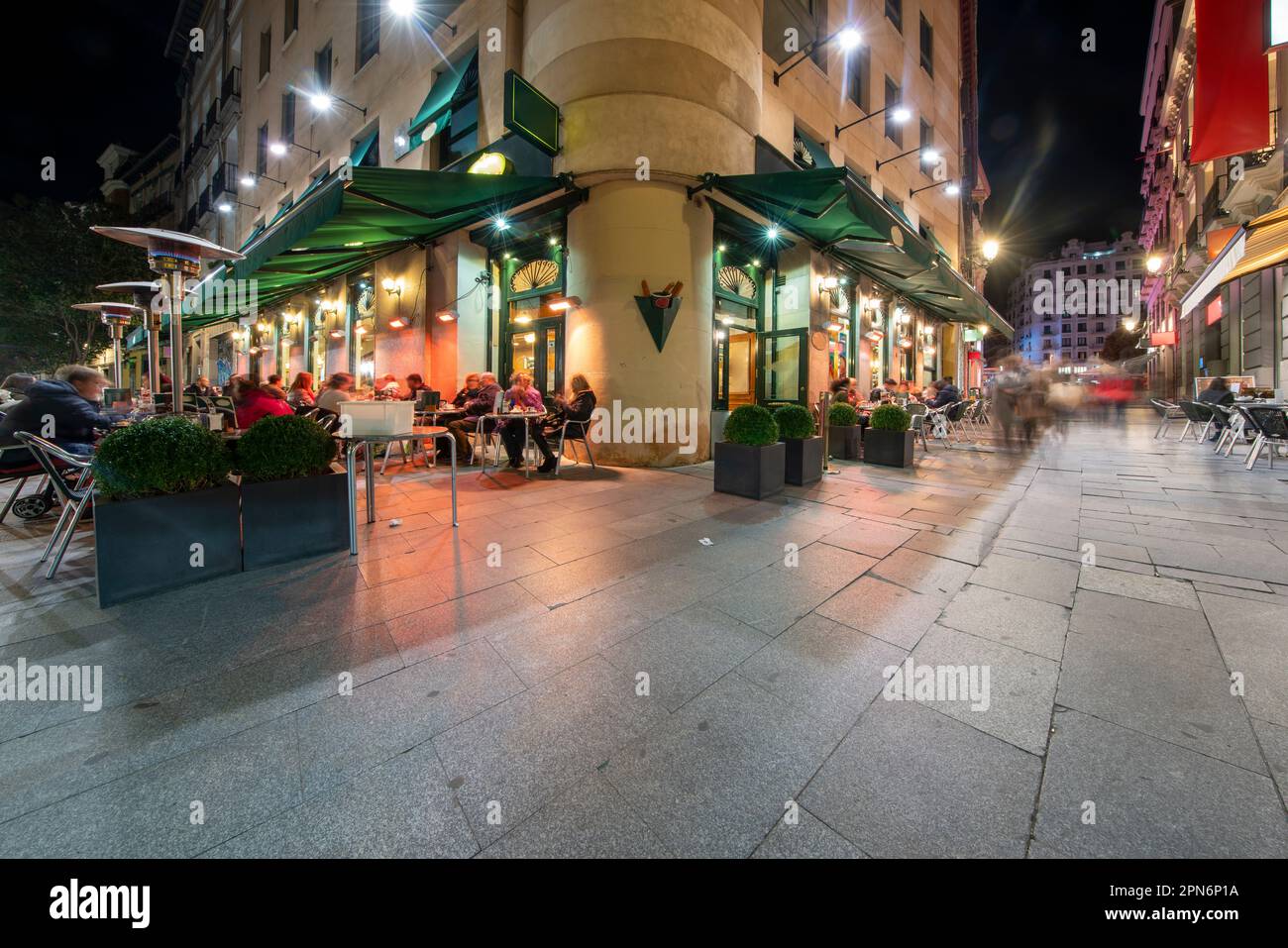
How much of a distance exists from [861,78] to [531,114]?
1227 cm

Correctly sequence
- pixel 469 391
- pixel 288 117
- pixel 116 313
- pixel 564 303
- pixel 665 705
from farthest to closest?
pixel 288 117
pixel 116 313
pixel 469 391
pixel 564 303
pixel 665 705

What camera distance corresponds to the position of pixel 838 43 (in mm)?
11859

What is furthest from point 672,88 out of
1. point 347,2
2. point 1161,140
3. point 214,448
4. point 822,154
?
point 1161,140

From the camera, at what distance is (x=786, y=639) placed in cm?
257

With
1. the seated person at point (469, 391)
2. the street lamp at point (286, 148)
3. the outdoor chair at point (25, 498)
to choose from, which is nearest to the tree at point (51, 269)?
the street lamp at point (286, 148)

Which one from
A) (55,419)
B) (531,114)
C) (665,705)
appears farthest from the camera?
(531,114)

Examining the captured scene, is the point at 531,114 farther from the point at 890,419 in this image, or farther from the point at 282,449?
the point at 890,419

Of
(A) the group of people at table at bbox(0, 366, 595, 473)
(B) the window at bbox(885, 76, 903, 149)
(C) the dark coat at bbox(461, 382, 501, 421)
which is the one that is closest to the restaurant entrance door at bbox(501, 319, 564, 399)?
(A) the group of people at table at bbox(0, 366, 595, 473)

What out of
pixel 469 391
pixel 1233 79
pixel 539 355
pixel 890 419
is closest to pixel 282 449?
pixel 469 391

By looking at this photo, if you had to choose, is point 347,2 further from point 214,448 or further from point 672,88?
point 214,448

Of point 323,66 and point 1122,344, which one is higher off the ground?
point 323,66

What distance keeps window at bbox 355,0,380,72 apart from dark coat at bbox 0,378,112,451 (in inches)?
598

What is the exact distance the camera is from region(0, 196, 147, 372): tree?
70.8ft

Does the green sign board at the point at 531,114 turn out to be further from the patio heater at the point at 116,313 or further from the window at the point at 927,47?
the window at the point at 927,47
